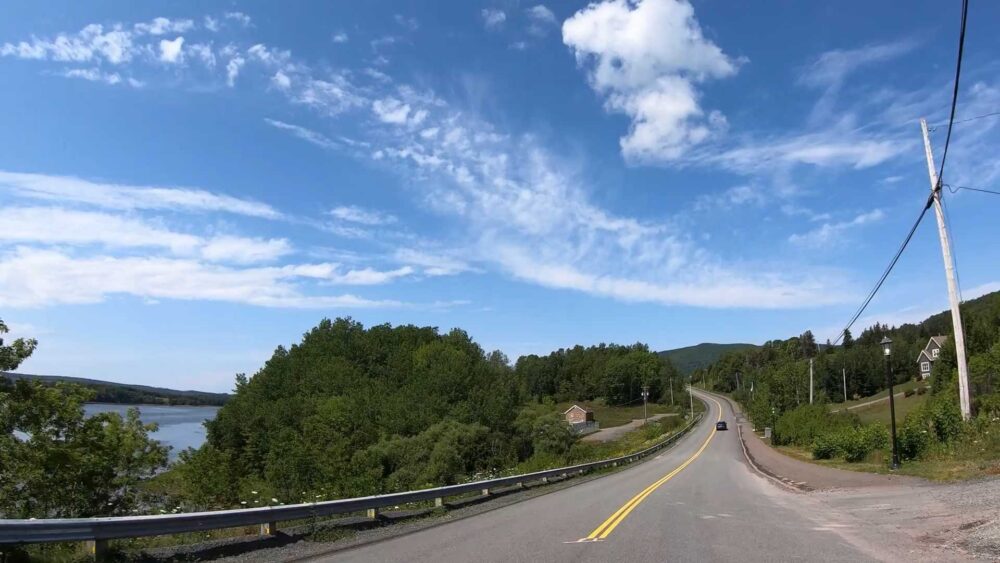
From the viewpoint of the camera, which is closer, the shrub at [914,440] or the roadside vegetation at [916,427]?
the roadside vegetation at [916,427]

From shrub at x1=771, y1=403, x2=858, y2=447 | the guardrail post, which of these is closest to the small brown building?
shrub at x1=771, y1=403, x2=858, y2=447

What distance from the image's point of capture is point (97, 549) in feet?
25.5

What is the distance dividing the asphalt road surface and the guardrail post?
2806mm

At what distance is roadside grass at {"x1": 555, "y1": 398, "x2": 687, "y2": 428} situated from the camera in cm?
13175

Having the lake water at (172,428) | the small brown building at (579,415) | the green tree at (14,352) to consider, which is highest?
the green tree at (14,352)

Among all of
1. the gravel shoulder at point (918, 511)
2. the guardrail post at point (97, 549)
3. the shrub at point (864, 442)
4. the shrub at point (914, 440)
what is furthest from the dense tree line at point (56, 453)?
the shrub at point (864, 442)

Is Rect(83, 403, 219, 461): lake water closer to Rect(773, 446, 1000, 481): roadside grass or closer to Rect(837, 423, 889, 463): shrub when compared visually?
Rect(773, 446, 1000, 481): roadside grass

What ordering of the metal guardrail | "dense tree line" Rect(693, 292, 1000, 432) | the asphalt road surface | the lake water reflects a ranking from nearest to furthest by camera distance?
the metal guardrail, the asphalt road surface, the lake water, "dense tree line" Rect(693, 292, 1000, 432)

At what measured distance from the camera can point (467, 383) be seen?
68.0 meters

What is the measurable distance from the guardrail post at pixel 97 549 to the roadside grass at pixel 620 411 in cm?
11783

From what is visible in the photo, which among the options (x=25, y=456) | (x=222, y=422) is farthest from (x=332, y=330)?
(x=25, y=456)

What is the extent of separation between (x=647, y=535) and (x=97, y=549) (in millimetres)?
8003

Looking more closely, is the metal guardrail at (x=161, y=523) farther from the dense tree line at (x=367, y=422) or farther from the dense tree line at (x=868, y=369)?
the dense tree line at (x=868, y=369)

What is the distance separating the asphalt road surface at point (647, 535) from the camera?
8.76m
